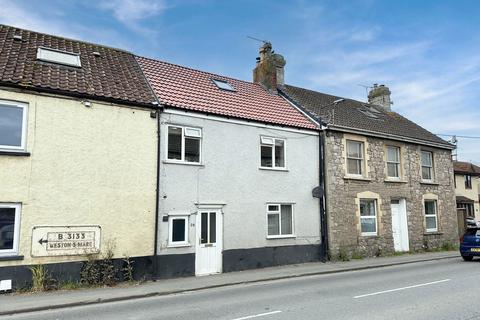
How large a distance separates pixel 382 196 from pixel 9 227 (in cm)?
1548

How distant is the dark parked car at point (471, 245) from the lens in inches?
632

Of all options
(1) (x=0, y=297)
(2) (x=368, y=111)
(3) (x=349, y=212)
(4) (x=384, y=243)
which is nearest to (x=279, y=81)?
(2) (x=368, y=111)

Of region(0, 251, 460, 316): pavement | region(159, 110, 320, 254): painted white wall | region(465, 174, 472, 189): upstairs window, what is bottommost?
region(0, 251, 460, 316): pavement

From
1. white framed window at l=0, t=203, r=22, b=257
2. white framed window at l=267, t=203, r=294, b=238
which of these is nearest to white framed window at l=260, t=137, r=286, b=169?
white framed window at l=267, t=203, r=294, b=238

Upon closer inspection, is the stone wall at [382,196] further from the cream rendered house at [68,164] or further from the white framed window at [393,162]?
the cream rendered house at [68,164]

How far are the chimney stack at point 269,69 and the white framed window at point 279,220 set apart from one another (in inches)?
283

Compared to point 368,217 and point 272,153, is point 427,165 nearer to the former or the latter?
point 368,217

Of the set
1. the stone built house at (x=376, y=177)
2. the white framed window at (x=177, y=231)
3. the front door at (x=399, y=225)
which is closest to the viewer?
the white framed window at (x=177, y=231)

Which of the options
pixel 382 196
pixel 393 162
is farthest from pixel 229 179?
pixel 393 162

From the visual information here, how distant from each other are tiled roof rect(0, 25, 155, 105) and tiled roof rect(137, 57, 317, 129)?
762 mm

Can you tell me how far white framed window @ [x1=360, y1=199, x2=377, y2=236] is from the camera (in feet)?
60.1

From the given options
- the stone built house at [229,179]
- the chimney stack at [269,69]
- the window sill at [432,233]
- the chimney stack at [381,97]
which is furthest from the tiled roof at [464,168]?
the stone built house at [229,179]

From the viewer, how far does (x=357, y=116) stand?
20938mm

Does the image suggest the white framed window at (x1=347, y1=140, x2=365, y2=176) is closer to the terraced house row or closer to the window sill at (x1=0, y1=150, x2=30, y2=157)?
the terraced house row
